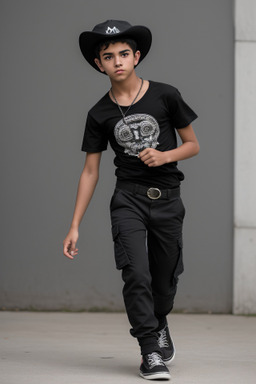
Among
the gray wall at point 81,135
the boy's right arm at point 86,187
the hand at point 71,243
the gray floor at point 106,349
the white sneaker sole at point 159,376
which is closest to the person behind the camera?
the white sneaker sole at point 159,376

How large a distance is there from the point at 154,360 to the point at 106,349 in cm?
102

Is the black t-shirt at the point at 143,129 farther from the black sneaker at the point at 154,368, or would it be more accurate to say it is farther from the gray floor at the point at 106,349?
the gray floor at the point at 106,349

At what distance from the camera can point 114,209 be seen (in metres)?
4.20

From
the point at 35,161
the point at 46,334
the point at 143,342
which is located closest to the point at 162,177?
the point at 143,342

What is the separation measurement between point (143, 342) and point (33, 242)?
2.35m

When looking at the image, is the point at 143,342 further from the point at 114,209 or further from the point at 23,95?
the point at 23,95

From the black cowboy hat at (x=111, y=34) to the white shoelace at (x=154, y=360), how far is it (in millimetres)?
1611

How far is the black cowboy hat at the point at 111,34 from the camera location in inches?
160

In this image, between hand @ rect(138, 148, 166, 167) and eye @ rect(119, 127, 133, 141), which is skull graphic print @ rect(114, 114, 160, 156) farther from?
hand @ rect(138, 148, 166, 167)

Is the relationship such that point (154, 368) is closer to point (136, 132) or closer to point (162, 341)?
point (162, 341)

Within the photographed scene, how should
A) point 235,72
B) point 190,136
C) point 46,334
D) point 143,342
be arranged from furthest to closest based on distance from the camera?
point 235,72 → point 46,334 → point 190,136 → point 143,342

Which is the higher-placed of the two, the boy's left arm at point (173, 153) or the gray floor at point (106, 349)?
the boy's left arm at point (173, 153)

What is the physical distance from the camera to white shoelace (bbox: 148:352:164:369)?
3943mm

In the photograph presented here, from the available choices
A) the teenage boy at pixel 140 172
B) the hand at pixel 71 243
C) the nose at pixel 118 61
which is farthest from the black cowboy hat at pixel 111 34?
the hand at pixel 71 243
